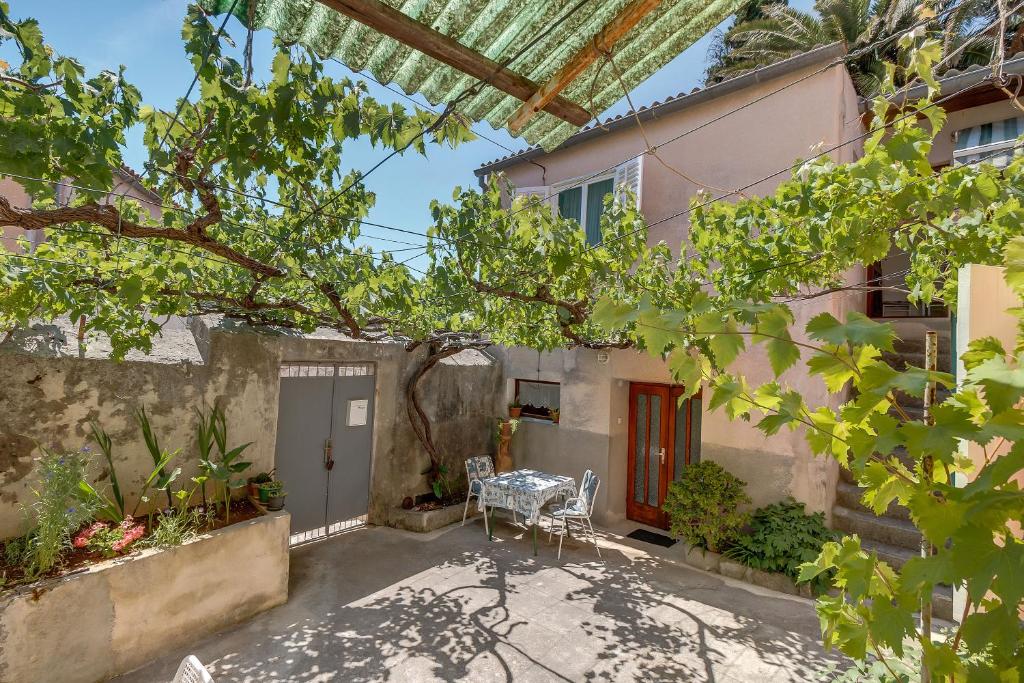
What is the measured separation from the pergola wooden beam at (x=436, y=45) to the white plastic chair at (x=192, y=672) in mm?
2833

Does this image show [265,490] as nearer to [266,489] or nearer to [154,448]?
[266,489]

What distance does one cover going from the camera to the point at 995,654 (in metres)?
1.18

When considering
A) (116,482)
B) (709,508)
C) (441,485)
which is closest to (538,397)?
(441,485)

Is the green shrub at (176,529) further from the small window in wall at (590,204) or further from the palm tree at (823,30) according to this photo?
the palm tree at (823,30)

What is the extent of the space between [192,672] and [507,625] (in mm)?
3169

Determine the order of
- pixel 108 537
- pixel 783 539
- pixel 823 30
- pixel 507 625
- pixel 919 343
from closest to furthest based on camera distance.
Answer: pixel 108 537 → pixel 507 625 → pixel 783 539 → pixel 919 343 → pixel 823 30

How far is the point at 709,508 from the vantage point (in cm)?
629

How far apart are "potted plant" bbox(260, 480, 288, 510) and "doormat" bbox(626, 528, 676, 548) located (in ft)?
16.6

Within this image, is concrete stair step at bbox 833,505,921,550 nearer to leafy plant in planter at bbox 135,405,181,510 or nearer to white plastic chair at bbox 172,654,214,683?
white plastic chair at bbox 172,654,214,683

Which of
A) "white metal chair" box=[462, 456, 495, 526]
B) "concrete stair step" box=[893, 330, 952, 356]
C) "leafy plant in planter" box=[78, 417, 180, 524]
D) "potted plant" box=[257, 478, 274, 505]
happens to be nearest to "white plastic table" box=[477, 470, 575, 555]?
"white metal chair" box=[462, 456, 495, 526]

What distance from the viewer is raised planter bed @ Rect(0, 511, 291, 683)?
3.55m

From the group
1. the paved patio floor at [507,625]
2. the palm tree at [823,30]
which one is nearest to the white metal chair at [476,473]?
the paved patio floor at [507,625]

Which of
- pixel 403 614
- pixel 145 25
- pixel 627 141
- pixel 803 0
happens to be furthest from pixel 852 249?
pixel 803 0

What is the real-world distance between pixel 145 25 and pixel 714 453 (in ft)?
24.1
